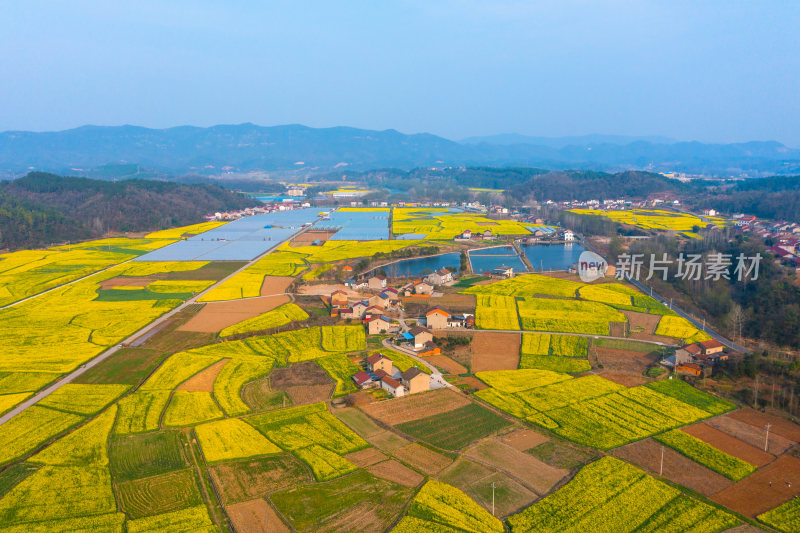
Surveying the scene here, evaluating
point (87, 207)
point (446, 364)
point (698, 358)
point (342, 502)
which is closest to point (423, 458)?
point (342, 502)

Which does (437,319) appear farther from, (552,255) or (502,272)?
(552,255)

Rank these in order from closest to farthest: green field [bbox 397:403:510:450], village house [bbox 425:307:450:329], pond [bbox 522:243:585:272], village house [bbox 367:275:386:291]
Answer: green field [bbox 397:403:510:450] → village house [bbox 425:307:450:329] → village house [bbox 367:275:386:291] → pond [bbox 522:243:585:272]

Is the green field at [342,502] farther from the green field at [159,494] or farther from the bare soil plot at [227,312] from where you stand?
the bare soil plot at [227,312]

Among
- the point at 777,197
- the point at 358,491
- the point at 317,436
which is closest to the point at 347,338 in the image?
the point at 317,436

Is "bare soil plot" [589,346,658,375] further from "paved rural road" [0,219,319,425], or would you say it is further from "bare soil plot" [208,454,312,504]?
"paved rural road" [0,219,319,425]

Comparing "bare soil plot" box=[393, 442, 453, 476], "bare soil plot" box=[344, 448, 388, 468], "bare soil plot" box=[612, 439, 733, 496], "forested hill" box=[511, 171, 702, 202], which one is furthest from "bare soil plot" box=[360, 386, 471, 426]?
"forested hill" box=[511, 171, 702, 202]

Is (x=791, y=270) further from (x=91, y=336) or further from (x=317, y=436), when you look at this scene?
(x=91, y=336)

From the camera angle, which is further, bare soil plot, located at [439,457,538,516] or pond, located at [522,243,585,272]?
pond, located at [522,243,585,272]
